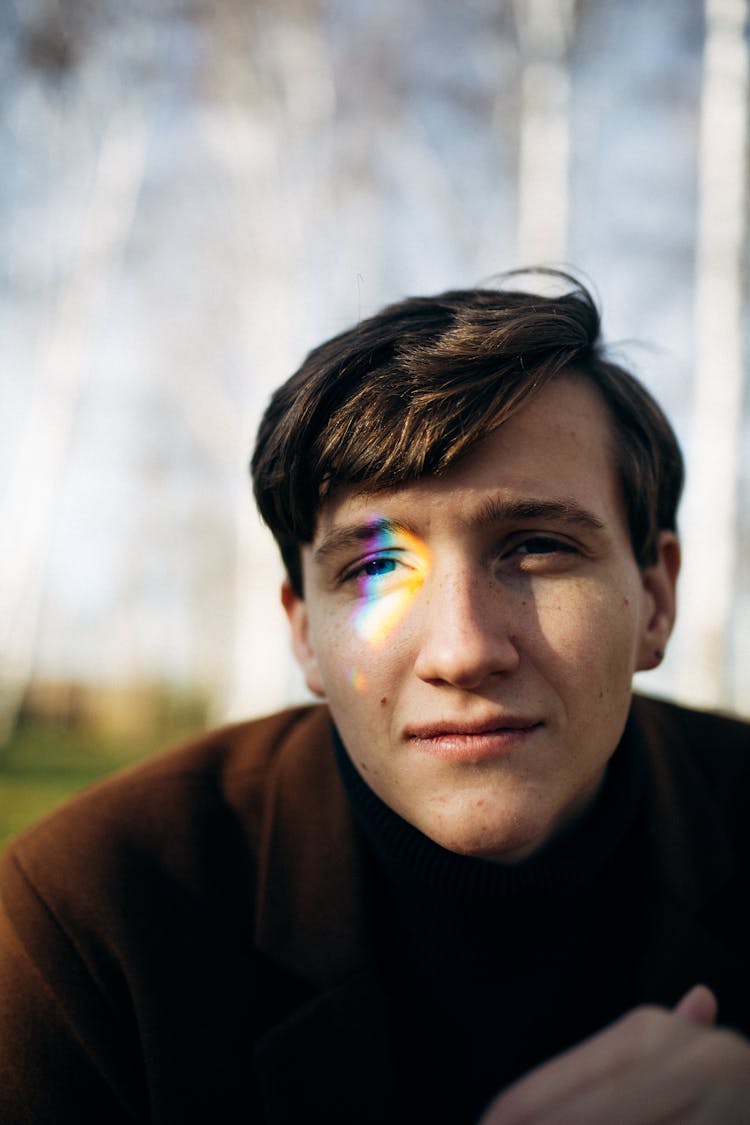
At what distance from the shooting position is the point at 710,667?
5.72 m

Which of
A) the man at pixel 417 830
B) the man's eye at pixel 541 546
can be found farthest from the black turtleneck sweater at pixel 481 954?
the man's eye at pixel 541 546

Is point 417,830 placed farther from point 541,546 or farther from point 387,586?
point 541,546

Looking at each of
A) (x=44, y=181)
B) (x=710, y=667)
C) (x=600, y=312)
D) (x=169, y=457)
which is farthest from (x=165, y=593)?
(x=600, y=312)

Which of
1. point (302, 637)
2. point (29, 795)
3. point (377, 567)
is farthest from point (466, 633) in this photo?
point (29, 795)

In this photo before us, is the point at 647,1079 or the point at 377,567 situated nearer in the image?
the point at 647,1079

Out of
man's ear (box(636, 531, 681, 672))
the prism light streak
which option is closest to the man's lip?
the prism light streak

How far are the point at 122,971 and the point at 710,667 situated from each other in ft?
16.0

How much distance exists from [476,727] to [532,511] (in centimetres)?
44

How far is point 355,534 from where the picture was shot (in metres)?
1.75

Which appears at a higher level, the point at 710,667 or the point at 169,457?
the point at 169,457

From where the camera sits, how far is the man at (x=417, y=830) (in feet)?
5.32

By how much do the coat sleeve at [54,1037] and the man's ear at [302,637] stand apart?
751 millimetres

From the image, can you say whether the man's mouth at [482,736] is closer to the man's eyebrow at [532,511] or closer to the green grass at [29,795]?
the man's eyebrow at [532,511]

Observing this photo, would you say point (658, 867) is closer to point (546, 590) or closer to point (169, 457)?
point (546, 590)
